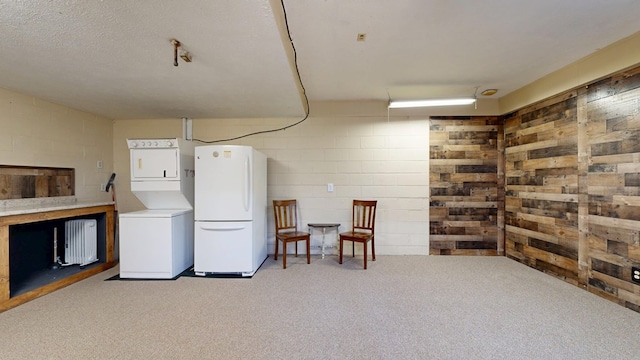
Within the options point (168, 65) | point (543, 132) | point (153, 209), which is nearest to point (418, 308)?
point (543, 132)

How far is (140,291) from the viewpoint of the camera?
259 cm

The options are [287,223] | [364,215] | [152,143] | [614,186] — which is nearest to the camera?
[614,186]

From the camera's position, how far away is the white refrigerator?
9.84 ft

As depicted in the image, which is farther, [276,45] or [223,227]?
[223,227]

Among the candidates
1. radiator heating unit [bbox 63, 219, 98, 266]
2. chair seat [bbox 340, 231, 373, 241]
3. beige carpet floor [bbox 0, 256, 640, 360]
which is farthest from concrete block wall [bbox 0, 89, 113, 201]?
chair seat [bbox 340, 231, 373, 241]

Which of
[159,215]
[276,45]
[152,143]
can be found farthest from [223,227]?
[276,45]

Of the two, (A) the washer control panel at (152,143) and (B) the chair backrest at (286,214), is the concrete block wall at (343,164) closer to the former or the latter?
(B) the chair backrest at (286,214)

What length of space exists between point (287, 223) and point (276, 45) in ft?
8.41

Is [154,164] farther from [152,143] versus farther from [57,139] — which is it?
[57,139]

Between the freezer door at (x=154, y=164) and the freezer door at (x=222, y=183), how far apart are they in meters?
0.38

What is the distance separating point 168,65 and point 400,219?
11.3 ft

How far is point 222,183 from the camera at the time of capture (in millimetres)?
3006

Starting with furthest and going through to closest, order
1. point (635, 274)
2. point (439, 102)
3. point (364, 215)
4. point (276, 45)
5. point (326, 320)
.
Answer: point (364, 215), point (439, 102), point (635, 274), point (326, 320), point (276, 45)

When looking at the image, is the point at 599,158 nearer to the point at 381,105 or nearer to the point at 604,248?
the point at 604,248
